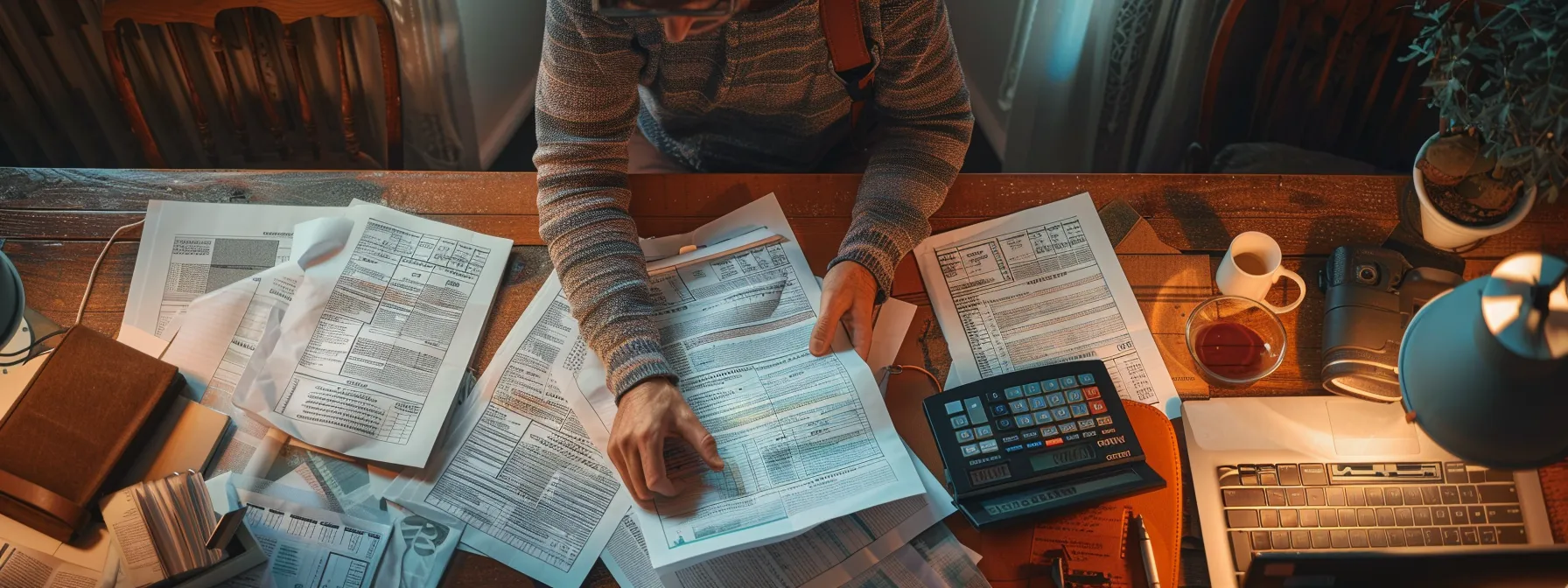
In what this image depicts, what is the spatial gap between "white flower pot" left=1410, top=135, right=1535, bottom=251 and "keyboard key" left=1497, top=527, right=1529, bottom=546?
0.31 m

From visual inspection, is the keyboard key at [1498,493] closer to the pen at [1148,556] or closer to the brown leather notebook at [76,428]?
the pen at [1148,556]

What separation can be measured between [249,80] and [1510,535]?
6.52 feet

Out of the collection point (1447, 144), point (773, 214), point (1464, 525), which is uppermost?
point (773, 214)

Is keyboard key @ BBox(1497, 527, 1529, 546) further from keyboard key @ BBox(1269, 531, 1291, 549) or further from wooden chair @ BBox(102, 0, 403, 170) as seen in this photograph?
wooden chair @ BBox(102, 0, 403, 170)

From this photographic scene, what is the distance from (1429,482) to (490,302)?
1.01 m

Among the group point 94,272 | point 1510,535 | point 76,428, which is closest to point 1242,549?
point 1510,535

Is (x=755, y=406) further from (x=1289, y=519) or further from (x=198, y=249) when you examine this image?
(x=198, y=249)

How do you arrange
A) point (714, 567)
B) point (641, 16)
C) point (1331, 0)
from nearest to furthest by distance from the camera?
point (641, 16) < point (714, 567) < point (1331, 0)

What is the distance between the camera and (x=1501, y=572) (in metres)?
0.69

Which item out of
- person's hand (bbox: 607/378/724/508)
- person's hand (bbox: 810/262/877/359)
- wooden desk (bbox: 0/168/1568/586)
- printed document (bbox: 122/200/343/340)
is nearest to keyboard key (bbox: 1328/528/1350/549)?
wooden desk (bbox: 0/168/1568/586)

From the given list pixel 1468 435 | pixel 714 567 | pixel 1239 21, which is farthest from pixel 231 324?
pixel 1239 21

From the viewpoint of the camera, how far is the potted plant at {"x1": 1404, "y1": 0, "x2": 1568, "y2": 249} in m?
0.79

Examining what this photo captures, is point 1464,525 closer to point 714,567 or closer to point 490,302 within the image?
point 714,567

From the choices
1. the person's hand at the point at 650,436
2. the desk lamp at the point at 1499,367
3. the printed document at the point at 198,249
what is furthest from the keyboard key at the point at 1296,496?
the printed document at the point at 198,249
